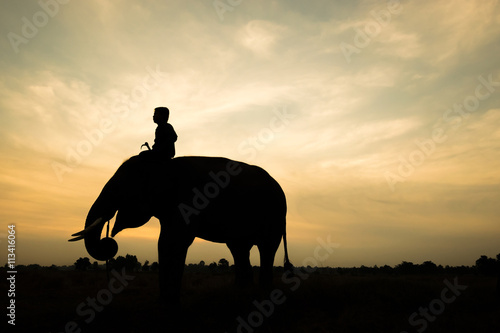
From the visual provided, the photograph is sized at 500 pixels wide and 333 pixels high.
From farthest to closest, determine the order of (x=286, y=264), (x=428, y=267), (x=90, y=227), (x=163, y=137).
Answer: (x=428, y=267) < (x=286, y=264) < (x=163, y=137) < (x=90, y=227)

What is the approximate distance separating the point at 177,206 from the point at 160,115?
1980 mm

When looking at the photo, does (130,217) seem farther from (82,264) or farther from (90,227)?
(82,264)

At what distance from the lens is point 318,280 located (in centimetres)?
864

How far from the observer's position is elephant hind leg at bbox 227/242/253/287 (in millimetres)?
9148

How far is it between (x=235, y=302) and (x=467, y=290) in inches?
210

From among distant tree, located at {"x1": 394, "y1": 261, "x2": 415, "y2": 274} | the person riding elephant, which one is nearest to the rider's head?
the person riding elephant

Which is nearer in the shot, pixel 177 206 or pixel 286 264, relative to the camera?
pixel 177 206

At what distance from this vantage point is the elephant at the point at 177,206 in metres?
6.79

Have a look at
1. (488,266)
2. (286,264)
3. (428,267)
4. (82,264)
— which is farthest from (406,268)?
(286,264)

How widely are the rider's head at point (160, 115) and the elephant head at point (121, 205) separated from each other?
3.24 ft

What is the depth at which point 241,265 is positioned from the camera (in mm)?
9164

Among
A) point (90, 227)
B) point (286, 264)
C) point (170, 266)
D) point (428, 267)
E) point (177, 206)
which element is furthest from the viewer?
point (428, 267)

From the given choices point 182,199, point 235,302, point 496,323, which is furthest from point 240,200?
point 496,323

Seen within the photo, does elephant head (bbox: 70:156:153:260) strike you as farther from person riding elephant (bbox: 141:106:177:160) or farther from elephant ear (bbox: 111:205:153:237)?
person riding elephant (bbox: 141:106:177:160)
